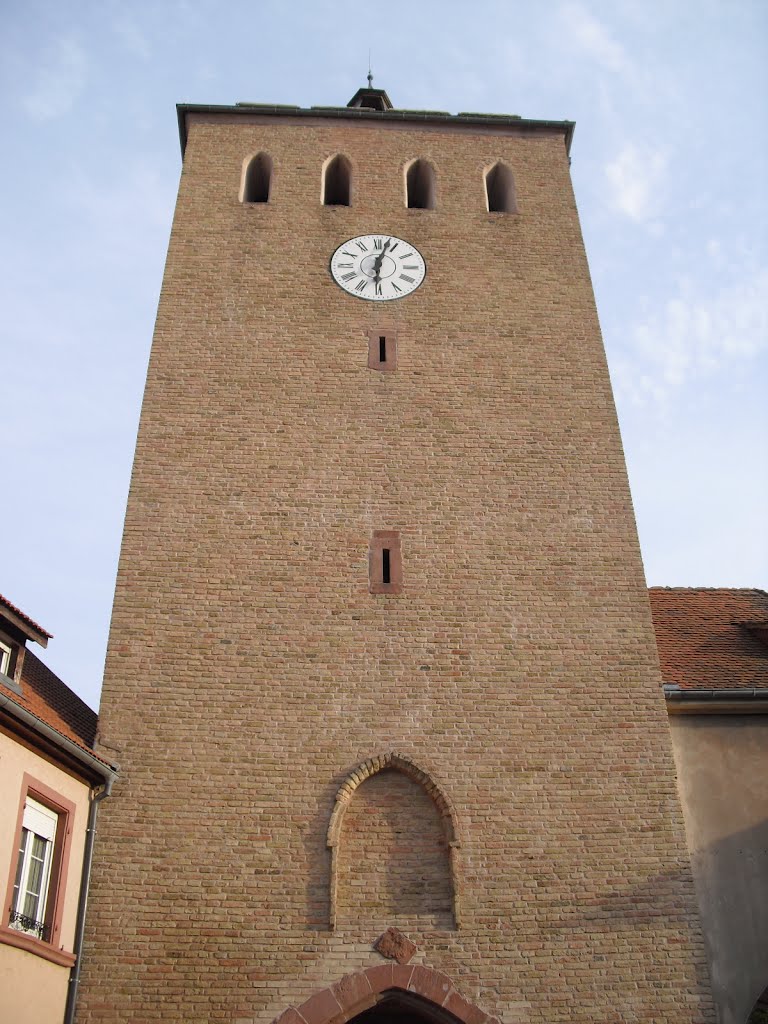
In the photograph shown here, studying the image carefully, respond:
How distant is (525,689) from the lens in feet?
39.2

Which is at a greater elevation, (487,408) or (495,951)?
(487,408)

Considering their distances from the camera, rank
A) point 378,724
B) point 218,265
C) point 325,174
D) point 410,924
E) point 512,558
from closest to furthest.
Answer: point 410,924
point 378,724
point 512,558
point 218,265
point 325,174

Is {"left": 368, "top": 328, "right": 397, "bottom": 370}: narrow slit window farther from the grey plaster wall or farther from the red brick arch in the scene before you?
the red brick arch

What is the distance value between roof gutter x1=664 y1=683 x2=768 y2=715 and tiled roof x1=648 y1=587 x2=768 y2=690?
136 mm

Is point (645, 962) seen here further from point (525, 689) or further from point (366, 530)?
point (366, 530)

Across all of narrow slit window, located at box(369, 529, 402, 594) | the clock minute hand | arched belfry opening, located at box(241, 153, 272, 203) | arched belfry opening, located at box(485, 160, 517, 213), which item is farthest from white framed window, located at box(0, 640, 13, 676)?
arched belfry opening, located at box(485, 160, 517, 213)

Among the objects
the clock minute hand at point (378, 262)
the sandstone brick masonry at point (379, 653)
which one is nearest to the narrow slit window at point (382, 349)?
the sandstone brick masonry at point (379, 653)

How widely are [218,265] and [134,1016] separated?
1032cm

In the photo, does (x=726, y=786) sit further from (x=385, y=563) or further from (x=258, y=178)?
(x=258, y=178)

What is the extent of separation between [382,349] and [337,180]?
4.52 meters

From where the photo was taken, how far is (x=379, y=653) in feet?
39.8

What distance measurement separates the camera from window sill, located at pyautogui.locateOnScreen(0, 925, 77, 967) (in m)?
8.91

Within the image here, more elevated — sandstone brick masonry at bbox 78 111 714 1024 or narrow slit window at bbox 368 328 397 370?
narrow slit window at bbox 368 328 397 370

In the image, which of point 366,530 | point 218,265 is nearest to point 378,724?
point 366,530
